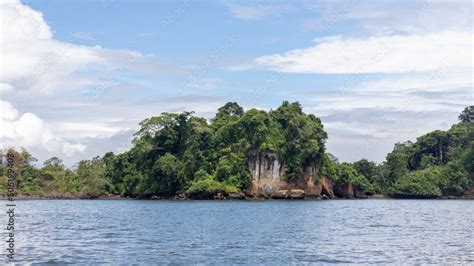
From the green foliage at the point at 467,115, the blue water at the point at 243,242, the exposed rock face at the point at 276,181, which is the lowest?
the blue water at the point at 243,242

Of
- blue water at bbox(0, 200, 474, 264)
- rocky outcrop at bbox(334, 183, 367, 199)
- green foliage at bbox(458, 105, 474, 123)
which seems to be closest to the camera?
blue water at bbox(0, 200, 474, 264)

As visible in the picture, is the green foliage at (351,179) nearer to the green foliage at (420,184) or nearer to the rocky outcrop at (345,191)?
the rocky outcrop at (345,191)

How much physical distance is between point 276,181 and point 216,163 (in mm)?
9807

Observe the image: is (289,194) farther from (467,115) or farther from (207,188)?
(467,115)

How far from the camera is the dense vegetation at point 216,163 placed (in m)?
84.1

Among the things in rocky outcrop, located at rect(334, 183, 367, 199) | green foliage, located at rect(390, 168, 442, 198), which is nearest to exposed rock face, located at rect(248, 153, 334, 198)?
rocky outcrop, located at rect(334, 183, 367, 199)

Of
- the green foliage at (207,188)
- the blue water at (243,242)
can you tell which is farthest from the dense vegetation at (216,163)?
the blue water at (243,242)

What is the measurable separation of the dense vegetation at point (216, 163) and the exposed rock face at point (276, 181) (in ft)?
2.66

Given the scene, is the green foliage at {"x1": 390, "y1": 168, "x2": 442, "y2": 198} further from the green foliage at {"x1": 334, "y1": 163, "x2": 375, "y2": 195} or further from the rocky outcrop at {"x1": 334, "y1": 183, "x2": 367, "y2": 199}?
the rocky outcrop at {"x1": 334, "y1": 183, "x2": 367, "y2": 199}

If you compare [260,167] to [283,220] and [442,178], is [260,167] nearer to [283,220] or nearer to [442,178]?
[442,178]

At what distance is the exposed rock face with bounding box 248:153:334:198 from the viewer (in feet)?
274

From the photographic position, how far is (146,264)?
67.1ft

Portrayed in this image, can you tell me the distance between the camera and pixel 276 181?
84.1 m

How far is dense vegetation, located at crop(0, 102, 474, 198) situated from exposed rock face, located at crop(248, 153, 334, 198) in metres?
0.81
